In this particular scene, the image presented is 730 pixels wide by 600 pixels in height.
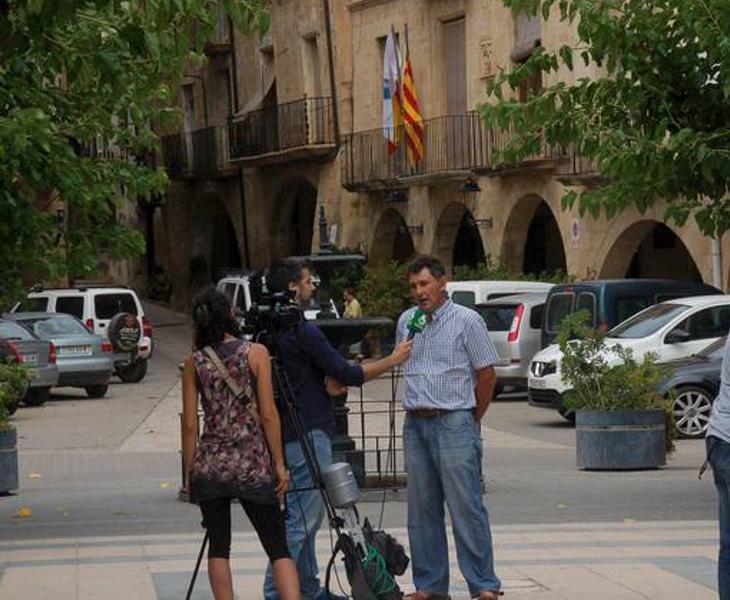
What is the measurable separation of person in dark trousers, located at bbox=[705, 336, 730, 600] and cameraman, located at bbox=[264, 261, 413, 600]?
1.98m

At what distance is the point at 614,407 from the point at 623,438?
313 millimetres

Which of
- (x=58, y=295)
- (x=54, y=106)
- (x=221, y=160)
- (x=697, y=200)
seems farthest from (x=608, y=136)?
(x=221, y=160)

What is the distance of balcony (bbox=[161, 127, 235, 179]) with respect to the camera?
175 ft

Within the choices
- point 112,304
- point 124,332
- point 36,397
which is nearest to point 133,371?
point 112,304

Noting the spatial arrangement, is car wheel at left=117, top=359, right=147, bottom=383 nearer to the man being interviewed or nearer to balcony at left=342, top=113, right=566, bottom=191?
balcony at left=342, top=113, right=566, bottom=191

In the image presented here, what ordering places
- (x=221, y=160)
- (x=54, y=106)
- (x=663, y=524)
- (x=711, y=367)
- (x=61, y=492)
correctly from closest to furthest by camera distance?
1. (x=663, y=524)
2. (x=54, y=106)
3. (x=61, y=492)
4. (x=711, y=367)
5. (x=221, y=160)

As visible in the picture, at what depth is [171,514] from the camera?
1580cm

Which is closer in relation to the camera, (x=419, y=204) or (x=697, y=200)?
(x=697, y=200)

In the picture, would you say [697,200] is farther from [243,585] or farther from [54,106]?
[243,585]

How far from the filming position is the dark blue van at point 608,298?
A: 94.1 ft

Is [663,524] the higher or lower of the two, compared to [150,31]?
Answer: lower

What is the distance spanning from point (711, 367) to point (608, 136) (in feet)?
28.6

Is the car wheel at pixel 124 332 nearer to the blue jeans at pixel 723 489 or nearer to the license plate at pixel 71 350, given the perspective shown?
the license plate at pixel 71 350

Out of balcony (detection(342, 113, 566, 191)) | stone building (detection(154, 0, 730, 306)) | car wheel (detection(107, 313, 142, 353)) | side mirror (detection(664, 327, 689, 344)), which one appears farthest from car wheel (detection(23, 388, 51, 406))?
side mirror (detection(664, 327, 689, 344))
